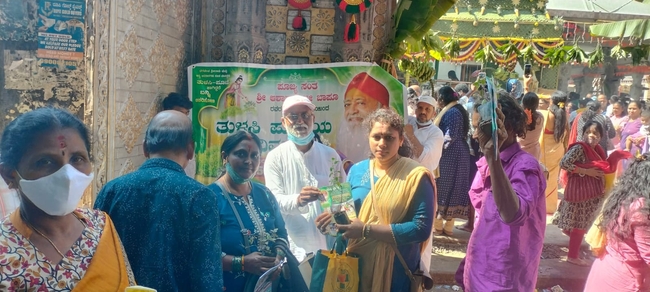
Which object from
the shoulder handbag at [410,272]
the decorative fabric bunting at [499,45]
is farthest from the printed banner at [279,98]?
the decorative fabric bunting at [499,45]

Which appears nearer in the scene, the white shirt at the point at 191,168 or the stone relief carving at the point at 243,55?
the white shirt at the point at 191,168

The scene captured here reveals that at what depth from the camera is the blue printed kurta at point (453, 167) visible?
640 centimetres

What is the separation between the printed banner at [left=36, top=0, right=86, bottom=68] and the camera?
117 inches

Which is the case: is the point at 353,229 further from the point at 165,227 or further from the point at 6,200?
the point at 6,200

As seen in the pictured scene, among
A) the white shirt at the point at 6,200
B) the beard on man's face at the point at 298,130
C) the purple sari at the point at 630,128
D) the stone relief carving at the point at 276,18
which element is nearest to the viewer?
the white shirt at the point at 6,200

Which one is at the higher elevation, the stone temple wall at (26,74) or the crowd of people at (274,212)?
the stone temple wall at (26,74)

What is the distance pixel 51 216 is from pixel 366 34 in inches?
114

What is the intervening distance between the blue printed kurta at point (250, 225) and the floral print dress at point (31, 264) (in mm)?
1048

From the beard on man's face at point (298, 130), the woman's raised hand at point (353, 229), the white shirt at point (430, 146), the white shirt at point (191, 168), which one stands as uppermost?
the beard on man's face at point (298, 130)

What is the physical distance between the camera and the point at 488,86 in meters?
2.53

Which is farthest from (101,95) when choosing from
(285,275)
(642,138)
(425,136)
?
(642,138)

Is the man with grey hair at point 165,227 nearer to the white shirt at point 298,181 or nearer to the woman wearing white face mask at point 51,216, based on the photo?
the woman wearing white face mask at point 51,216

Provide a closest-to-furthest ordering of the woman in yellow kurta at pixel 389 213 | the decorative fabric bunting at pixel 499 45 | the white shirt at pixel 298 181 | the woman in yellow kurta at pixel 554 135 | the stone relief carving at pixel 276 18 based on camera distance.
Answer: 1. the woman in yellow kurta at pixel 389 213
2. the white shirt at pixel 298 181
3. the stone relief carving at pixel 276 18
4. the woman in yellow kurta at pixel 554 135
5. the decorative fabric bunting at pixel 499 45

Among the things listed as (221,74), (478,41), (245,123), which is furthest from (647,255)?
(478,41)
